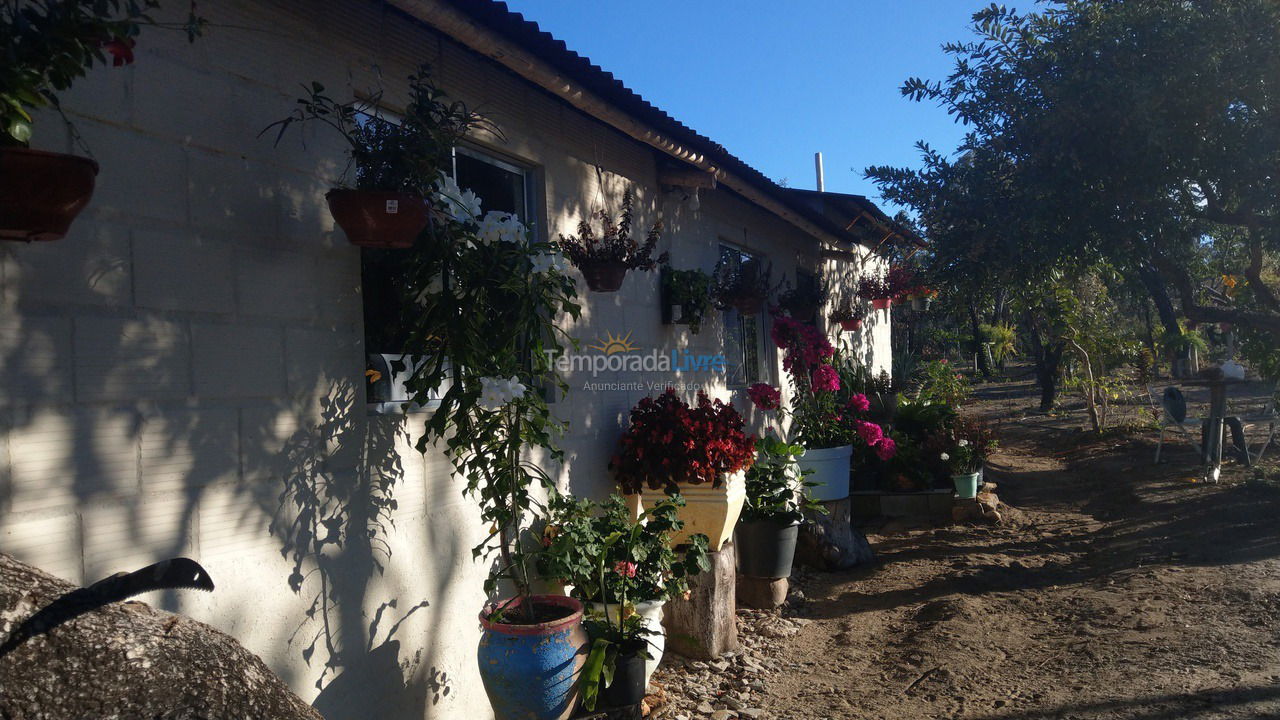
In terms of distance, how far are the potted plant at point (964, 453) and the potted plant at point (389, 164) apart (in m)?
6.66

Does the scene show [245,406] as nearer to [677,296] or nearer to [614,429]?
[614,429]

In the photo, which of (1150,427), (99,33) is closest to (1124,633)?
(99,33)

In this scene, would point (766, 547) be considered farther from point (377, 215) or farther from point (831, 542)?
point (377, 215)

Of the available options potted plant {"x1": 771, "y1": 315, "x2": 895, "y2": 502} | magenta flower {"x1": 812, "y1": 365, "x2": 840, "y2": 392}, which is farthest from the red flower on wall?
magenta flower {"x1": 812, "y1": 365, "x2": 840, "y2": 392}

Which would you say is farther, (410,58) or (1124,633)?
(1124,633)

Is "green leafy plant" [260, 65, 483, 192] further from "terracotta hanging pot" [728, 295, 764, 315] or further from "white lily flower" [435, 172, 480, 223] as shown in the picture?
Answer: "terracotta hanging pot" [728, 295, 764, 315]

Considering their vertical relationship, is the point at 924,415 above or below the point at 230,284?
below

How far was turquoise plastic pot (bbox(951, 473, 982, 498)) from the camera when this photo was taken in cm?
823

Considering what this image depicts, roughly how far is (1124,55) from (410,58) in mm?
5945

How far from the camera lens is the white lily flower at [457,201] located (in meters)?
3.12

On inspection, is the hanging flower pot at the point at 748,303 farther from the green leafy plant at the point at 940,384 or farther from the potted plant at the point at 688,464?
the green leafy plant at the point at 940,384

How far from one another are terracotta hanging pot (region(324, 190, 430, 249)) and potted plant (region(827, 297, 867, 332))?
706cm

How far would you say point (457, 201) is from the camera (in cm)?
315

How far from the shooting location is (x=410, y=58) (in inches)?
137
